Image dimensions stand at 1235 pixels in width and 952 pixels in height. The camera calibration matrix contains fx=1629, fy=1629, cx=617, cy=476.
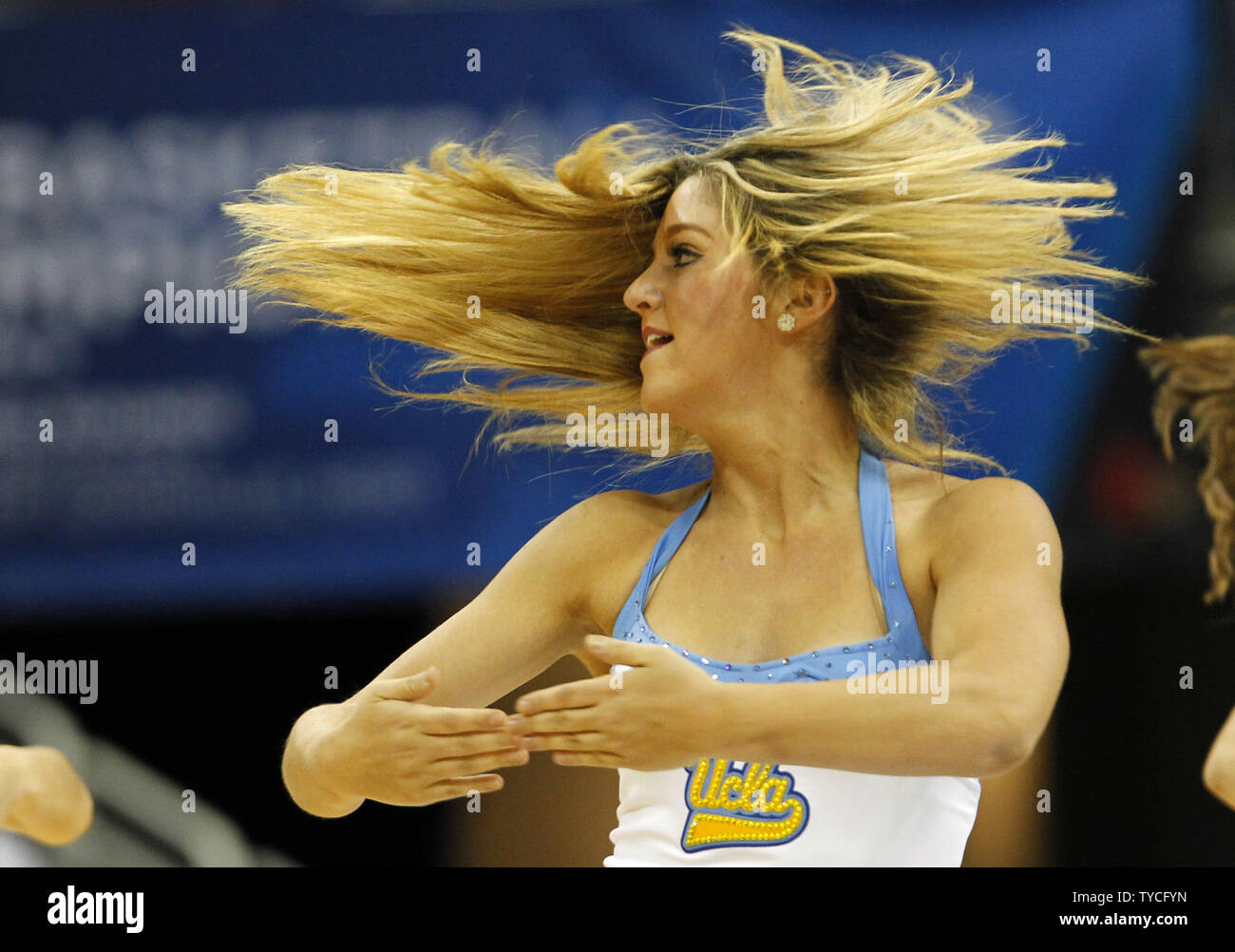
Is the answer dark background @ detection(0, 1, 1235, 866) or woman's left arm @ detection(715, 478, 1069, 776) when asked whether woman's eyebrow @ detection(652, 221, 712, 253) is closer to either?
dark background @ detection(0, 1, 1235, 866)

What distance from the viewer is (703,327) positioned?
2.23m

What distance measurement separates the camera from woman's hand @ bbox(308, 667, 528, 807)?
2.03m

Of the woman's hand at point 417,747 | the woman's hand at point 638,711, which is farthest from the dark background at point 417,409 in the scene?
the woman's hand at point 638,711

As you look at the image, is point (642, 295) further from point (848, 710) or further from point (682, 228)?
point (848, 710)

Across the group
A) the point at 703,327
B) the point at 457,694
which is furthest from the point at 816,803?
the point at 703,327

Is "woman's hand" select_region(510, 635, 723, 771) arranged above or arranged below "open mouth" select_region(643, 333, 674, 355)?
below

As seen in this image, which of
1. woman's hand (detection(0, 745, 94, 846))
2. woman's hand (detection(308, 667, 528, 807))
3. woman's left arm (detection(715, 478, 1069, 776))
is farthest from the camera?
woman's hand (detection(0, 745, 94, 846))

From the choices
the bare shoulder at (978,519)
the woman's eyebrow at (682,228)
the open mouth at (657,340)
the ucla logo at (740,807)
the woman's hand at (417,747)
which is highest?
the woman's eyebrow at (682,228)

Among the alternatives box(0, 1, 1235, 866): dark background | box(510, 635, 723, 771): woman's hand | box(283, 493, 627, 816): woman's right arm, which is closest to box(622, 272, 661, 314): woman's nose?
box(283, 493, 627, 816): woman's right arm

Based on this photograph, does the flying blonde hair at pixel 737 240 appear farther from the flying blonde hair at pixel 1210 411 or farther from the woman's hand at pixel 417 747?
the woman's hand at pixel 417 747

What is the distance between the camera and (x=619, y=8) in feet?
8.68

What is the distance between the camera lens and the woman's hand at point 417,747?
203 centimetres

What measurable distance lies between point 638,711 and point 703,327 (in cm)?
57

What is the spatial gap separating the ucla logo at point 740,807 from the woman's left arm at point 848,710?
97mm
